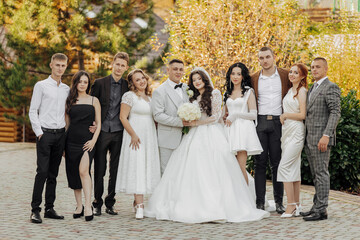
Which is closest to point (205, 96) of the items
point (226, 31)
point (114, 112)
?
point (114, 112)

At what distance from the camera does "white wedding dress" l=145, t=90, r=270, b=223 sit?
823 cm

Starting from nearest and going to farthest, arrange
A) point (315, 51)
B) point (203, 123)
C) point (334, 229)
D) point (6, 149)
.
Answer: point (334, 229) < point (203, 123) < point (315, 51) < point (6, 149)

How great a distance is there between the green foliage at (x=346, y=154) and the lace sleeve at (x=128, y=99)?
422 centimetres

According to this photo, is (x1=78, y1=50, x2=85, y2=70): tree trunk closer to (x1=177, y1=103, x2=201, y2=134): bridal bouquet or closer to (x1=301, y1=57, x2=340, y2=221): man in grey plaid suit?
(x1=177, y1=103, x2=201, y2=134): bridal bouquet

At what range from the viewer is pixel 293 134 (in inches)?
332

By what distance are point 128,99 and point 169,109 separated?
2.02 feet

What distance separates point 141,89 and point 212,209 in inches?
78.9

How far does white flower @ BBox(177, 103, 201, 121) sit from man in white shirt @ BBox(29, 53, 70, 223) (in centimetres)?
162

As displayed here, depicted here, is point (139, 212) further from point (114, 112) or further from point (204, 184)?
point (114, 112)

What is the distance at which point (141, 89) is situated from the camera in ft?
28.7

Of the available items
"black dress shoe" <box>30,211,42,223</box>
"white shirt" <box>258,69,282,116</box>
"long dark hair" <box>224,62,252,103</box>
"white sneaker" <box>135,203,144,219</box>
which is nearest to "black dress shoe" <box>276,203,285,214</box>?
"white shirt" <box>258,69,282,116</box>

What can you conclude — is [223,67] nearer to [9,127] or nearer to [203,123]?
[203,123]

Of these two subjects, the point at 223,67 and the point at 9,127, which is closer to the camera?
the point at 223,67

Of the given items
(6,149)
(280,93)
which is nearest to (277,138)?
(280,93)
